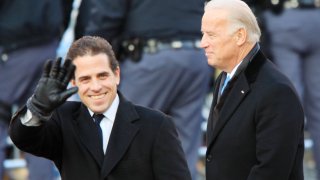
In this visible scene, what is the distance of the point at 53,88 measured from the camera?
12.8 ft

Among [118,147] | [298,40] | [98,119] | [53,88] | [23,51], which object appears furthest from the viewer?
[298,40]

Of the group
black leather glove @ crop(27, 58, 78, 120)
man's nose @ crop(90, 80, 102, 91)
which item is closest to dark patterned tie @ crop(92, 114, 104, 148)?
man's nose @ crop(90, 80, 102, 91)

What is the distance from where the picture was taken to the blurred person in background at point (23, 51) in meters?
6.57

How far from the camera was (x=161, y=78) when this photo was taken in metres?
6.67

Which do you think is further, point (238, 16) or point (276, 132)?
point (238, 16)

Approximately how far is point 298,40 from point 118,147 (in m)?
3.06

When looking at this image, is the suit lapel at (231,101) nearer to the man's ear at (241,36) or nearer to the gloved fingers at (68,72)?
the man's ear at (241,36)

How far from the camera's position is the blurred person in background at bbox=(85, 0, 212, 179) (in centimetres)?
659

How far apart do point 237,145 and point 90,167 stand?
642 mm

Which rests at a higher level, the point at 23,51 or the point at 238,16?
the point at 238,16

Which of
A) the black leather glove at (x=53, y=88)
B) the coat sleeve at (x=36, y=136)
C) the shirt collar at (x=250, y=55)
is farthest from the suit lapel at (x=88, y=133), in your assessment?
the shirt collar at (x=250, y=55)

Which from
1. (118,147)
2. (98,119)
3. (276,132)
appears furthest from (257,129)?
(98,119)

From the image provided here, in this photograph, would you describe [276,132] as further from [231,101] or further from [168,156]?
[168,156]

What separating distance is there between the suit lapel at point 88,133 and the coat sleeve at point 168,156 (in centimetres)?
24
